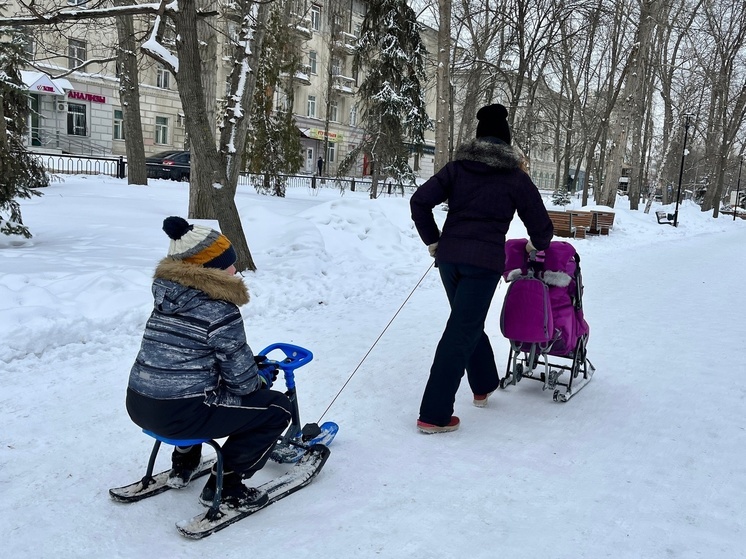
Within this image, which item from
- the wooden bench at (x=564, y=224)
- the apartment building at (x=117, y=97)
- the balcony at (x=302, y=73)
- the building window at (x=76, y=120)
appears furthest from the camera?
the building window at (x=76, y=120)

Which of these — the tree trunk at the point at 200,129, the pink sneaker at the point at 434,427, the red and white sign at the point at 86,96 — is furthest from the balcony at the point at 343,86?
the pink sneaker at the point at 434,427

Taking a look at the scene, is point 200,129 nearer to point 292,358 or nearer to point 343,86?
point 292,358

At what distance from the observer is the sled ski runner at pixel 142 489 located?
3104 millimetres

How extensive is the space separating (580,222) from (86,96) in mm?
29730

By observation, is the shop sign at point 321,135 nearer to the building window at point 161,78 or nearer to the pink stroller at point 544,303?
the building window at point 161,78

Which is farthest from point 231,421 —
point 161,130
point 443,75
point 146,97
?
point 161,130

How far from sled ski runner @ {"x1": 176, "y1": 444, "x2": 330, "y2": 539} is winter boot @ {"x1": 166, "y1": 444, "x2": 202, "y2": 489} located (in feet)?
1.20

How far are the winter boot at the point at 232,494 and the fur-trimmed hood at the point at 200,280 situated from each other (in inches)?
34.5

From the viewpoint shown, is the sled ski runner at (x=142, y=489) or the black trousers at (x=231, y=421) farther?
the sled ski runner at (x=142, y=489)

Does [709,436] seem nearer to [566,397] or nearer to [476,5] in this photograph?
[566,397]

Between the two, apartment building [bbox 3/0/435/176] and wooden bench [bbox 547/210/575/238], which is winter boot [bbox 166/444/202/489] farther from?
apartment building [bbox 3/0/435/176]

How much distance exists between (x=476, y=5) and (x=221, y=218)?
748 inches

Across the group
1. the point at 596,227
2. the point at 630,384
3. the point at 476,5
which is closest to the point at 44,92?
the point at 476,5

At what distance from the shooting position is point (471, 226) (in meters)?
4.02
